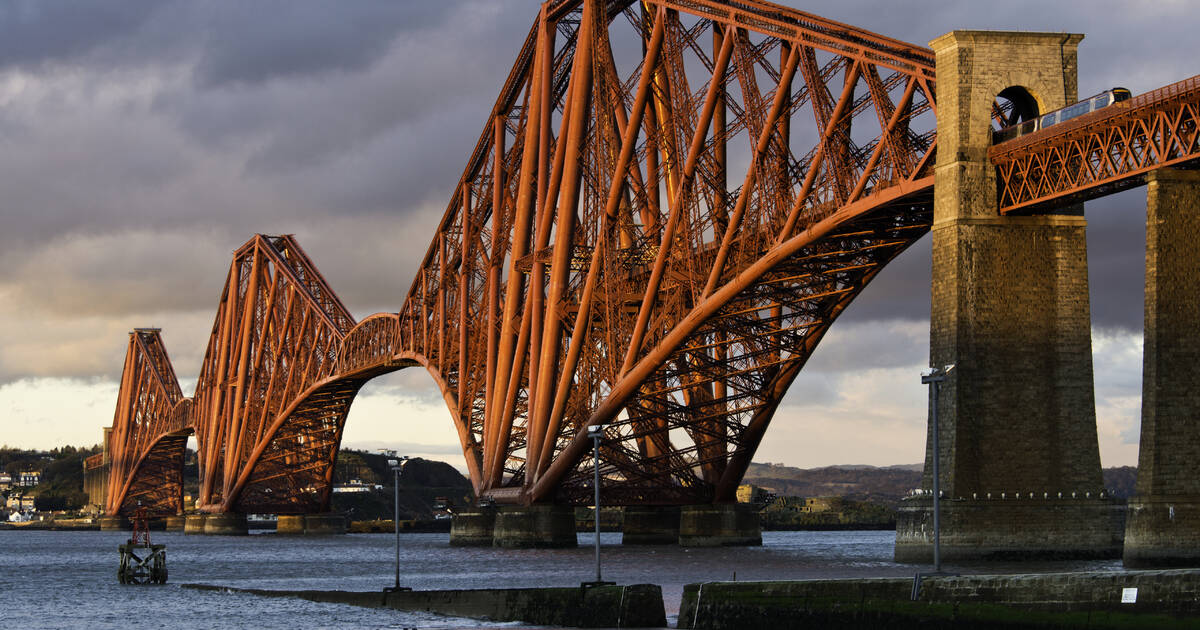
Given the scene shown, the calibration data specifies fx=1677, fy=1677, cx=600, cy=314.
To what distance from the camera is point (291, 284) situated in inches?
5974

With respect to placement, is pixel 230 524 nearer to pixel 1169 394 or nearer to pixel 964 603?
pixel 1169 394

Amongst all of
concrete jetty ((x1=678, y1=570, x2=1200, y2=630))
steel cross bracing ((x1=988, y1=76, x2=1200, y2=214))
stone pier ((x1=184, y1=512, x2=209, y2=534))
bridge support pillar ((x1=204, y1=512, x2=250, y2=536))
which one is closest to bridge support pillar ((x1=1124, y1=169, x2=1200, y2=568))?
steel cross bracing ((x1=988, y1=76, x2=1200, y2=214))

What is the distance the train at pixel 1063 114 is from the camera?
47.1m

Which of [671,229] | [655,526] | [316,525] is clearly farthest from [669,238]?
[316,525]

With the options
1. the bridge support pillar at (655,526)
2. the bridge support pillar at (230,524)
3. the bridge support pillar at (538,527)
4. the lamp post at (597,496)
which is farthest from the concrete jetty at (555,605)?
the bridge support pillar at (230,524)

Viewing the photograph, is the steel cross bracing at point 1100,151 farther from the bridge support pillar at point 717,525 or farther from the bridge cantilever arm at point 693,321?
the bridge support pillar at point 717,525

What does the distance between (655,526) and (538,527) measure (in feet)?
33.7

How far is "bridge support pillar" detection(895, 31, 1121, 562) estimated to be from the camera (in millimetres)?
48156

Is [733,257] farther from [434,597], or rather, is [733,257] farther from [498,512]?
[434,597]

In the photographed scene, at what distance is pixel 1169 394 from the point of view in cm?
4181

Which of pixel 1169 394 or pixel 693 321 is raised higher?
pixel 693 321

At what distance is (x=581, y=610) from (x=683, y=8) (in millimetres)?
40995

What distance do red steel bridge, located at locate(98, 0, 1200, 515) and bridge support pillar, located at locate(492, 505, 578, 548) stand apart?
3.43 ft

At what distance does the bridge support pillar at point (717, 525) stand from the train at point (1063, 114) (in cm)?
3708
